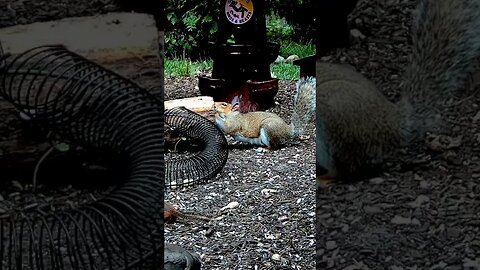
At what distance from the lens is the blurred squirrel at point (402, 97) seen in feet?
5.17

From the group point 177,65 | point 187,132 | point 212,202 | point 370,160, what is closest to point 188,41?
point 177,65

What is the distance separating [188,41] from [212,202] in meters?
3.98

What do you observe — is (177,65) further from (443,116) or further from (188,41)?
(443,116)

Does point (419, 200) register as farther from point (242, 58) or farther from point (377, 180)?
point (242, 58)

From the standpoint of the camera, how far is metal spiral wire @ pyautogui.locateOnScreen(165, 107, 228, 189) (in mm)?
3494

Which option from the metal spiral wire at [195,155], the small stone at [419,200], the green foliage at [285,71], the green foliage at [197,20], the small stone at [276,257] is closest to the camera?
the small stone at [419,200]

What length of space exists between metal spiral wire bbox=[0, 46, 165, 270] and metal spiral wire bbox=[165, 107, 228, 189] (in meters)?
1.81

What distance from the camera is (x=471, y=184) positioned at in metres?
1.61

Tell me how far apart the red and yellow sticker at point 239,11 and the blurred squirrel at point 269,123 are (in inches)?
25.9

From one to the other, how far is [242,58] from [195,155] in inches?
53.5

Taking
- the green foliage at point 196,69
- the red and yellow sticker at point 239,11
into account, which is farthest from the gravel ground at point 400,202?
the green foliage at point 196,69

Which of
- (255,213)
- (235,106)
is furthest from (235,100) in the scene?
(255,213)

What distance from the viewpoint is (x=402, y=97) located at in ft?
5.28

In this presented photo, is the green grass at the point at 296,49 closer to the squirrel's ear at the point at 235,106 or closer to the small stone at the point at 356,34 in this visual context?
the squirrel's ear at the point at 235,106
